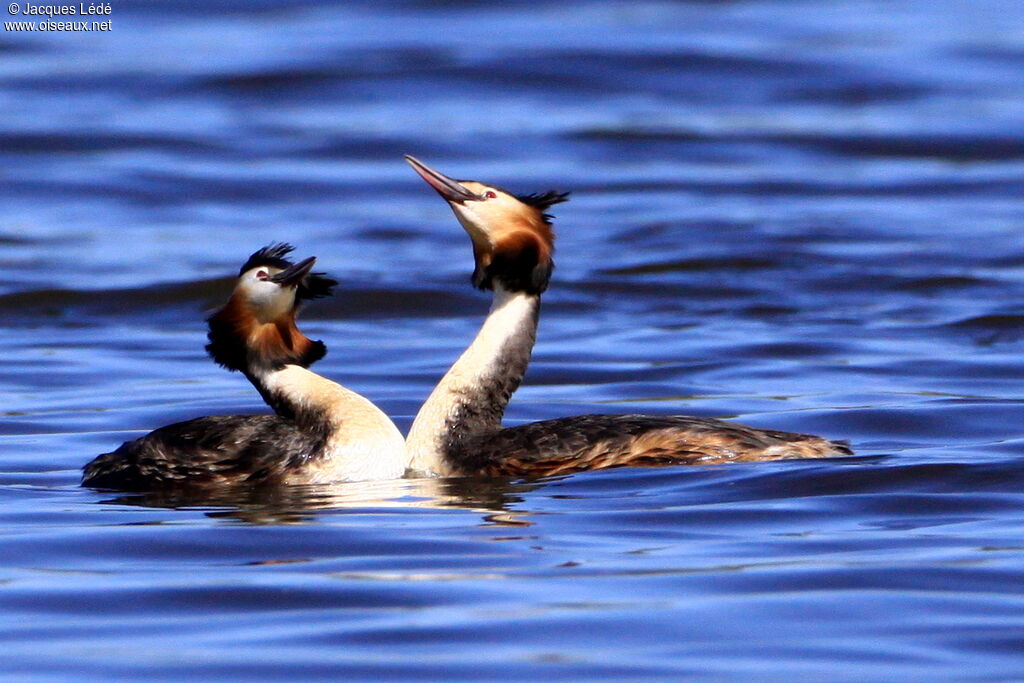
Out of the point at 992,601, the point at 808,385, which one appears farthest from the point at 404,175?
the point at 992,601

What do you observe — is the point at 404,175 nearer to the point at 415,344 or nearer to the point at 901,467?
the point at 415,344

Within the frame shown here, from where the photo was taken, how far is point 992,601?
6664 millimetres

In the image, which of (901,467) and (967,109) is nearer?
(901,467)

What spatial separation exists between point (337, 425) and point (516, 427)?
891 millimetres

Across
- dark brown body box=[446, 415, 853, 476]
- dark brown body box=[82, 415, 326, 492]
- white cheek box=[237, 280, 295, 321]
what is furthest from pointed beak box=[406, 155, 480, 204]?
dark brown body box=[82, 415, 326, 492]

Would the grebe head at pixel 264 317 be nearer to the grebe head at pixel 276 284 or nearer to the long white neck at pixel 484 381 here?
the grebe head at pixel 276 284

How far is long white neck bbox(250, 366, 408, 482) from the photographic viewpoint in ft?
30.5

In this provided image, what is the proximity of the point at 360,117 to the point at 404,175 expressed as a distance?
136 inches

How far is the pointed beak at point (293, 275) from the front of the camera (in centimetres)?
936

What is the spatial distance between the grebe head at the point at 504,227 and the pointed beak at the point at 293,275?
0.76 m

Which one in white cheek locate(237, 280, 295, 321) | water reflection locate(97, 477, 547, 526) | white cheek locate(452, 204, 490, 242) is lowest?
water reflection locate(97, 477, 547, 526)

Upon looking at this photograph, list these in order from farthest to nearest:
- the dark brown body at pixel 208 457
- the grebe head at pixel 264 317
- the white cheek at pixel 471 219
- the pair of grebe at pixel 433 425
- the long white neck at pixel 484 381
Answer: the long white neck at pixel 484 381, the white cheek at pixel 471 219, the grebe head at pixel 264 317, the pair of grebe at pixel 433 425, the dark brown body at pixel 208 457

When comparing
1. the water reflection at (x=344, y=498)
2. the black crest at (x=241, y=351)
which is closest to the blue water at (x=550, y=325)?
the water reflection at (x=344, y=498)

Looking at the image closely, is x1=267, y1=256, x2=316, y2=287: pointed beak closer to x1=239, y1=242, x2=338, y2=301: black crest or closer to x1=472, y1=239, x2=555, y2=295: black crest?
x1=239, y1=242, x2=338, y2=301: black crest
